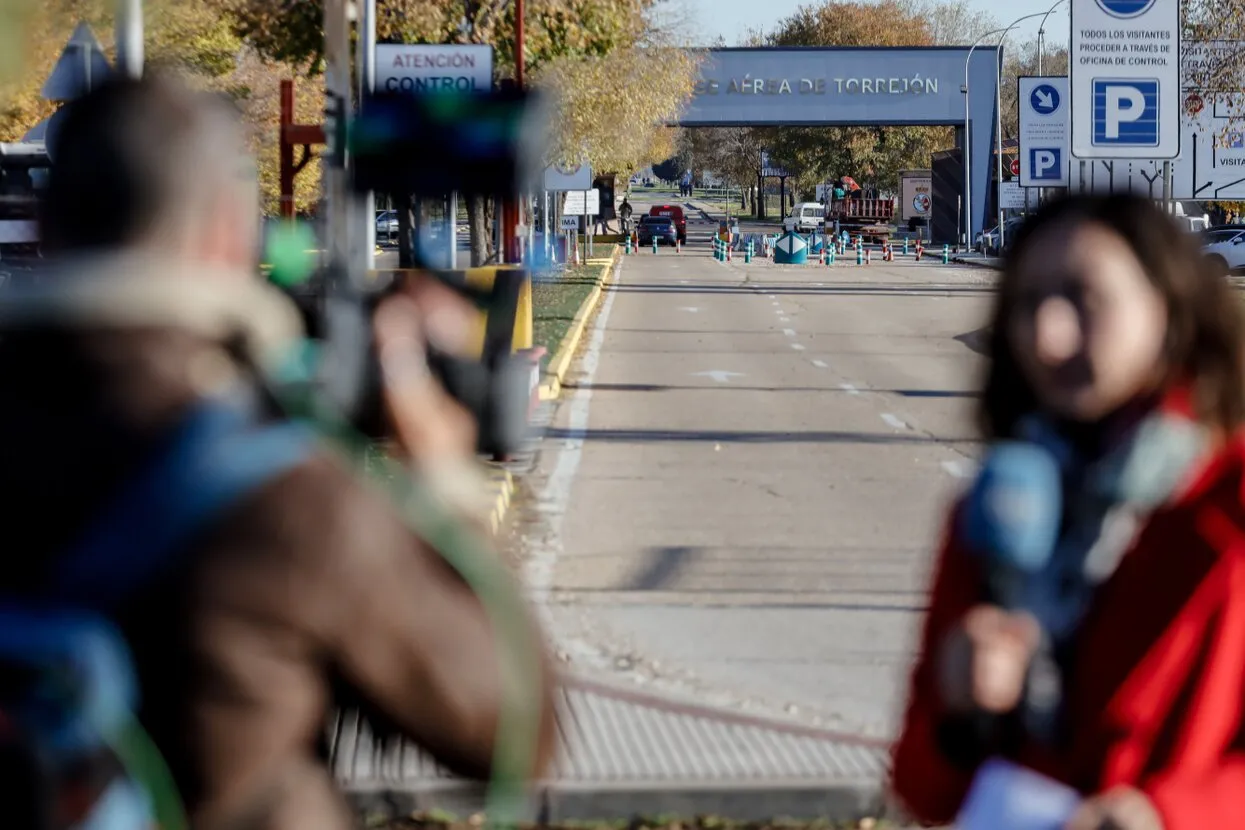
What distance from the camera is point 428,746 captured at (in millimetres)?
1810

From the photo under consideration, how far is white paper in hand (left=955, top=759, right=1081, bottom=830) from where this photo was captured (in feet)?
6.51

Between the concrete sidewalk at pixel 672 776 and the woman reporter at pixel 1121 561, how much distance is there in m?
3.13

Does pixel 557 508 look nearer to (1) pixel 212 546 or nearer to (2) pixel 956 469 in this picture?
(2) pixel 956 469

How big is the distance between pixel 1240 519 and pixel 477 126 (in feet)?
4.10

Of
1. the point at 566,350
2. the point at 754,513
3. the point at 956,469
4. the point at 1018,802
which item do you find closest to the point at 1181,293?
the point at 1018,802

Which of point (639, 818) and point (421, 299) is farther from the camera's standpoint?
point (639, 818)

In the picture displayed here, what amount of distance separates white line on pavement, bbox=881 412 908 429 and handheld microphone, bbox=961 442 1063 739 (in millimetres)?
13320

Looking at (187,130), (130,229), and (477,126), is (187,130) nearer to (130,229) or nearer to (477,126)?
(130,229)

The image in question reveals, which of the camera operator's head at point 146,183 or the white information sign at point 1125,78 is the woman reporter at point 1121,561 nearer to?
the camera operator's head at point 146,183

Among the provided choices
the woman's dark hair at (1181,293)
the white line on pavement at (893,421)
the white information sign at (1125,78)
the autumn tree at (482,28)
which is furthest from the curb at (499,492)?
the woman's dark hair at (1181,293)

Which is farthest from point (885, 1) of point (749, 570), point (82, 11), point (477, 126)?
point (477, 126)

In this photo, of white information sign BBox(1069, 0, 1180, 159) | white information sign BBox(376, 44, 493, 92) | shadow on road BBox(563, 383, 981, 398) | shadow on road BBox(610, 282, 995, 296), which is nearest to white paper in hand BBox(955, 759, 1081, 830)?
white information sign BBox(1069, 0, 1180, 159)

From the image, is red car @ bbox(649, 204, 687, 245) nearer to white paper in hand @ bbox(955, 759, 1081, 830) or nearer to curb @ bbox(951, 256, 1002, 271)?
curb @ bbox(951, 256, 1002, 271)

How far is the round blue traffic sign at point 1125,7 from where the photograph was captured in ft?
44.1
